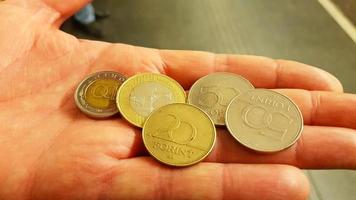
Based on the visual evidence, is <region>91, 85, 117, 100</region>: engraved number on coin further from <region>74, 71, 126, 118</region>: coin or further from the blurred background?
the blurred background

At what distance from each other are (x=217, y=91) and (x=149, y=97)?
0.16 meters

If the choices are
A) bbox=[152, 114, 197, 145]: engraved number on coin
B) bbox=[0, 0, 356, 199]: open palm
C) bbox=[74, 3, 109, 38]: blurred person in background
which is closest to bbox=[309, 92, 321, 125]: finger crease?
bbox=[0, 0, 356, 199]: open palm

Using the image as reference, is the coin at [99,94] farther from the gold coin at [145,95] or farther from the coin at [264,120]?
the coin at [264,120]

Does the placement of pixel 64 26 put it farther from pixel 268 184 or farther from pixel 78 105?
pixel 268 184

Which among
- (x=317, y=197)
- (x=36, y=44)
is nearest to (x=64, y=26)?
(x=36, y=44)

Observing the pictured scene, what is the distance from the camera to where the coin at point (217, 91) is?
2.81ft

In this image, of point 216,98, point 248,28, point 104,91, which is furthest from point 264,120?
point 248,28

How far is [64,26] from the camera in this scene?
6.37ft

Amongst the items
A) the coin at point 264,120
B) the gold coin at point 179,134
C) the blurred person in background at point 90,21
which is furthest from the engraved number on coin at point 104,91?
the blurred person in background at point 90,21

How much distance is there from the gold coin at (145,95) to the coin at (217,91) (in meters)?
0.04

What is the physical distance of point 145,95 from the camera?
0.89 meters

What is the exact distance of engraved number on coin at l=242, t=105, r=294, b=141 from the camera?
79 centimetres

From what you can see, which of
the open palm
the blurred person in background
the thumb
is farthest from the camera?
the blurred person in background

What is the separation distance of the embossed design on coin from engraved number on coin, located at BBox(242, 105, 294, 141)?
18 centimetres
